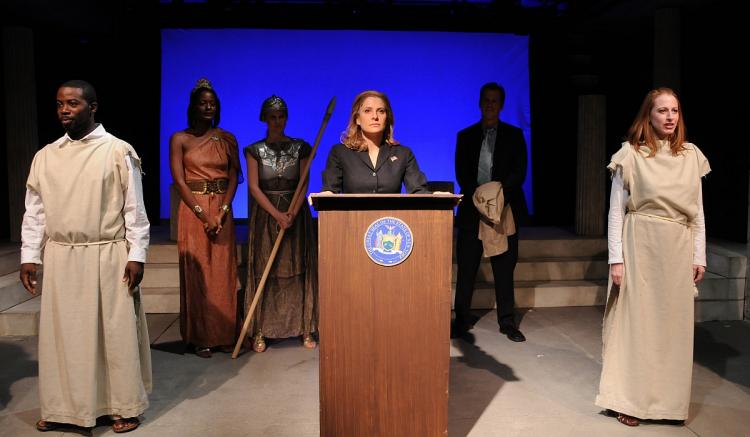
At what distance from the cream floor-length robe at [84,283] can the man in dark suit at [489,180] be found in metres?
2.26

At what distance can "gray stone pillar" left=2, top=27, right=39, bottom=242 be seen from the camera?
247 inches

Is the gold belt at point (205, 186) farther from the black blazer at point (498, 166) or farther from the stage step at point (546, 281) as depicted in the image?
the black blazer at point (498, 166)

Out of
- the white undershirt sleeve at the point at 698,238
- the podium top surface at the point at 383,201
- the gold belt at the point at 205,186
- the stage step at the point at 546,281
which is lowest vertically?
the stage step at the point at 546,281

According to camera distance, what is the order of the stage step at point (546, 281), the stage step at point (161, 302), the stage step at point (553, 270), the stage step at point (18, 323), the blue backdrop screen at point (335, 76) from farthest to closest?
the blue backdrop screen at point (335, 76)
the stage step at point (553, 270)
the stage step at point (161, 302)
the stage step at point (546, 281)
the stage step at point (18, 323)

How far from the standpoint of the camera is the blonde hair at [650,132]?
3.05 meters

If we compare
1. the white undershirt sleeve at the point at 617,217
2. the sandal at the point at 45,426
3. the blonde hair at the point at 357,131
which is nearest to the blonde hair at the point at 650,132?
Result: the white undershirt sleeve at the point at 617,217

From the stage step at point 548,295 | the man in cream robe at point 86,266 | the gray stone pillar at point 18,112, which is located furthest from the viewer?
the gray stone pillar at point 18,112

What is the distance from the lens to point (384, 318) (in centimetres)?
249

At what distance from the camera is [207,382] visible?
370 cm

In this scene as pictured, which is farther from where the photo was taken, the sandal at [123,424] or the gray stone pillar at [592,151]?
the gray stone pillar at [592,151]

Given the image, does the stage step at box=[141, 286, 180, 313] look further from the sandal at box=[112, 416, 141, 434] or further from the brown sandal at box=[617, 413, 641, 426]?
the brown sandal at box=[617, 413, 641, 426]

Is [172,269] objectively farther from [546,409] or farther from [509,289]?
[546,409]

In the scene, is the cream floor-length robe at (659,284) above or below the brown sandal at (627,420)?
above

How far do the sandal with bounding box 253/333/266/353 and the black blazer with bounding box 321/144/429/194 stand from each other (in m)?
1.81
